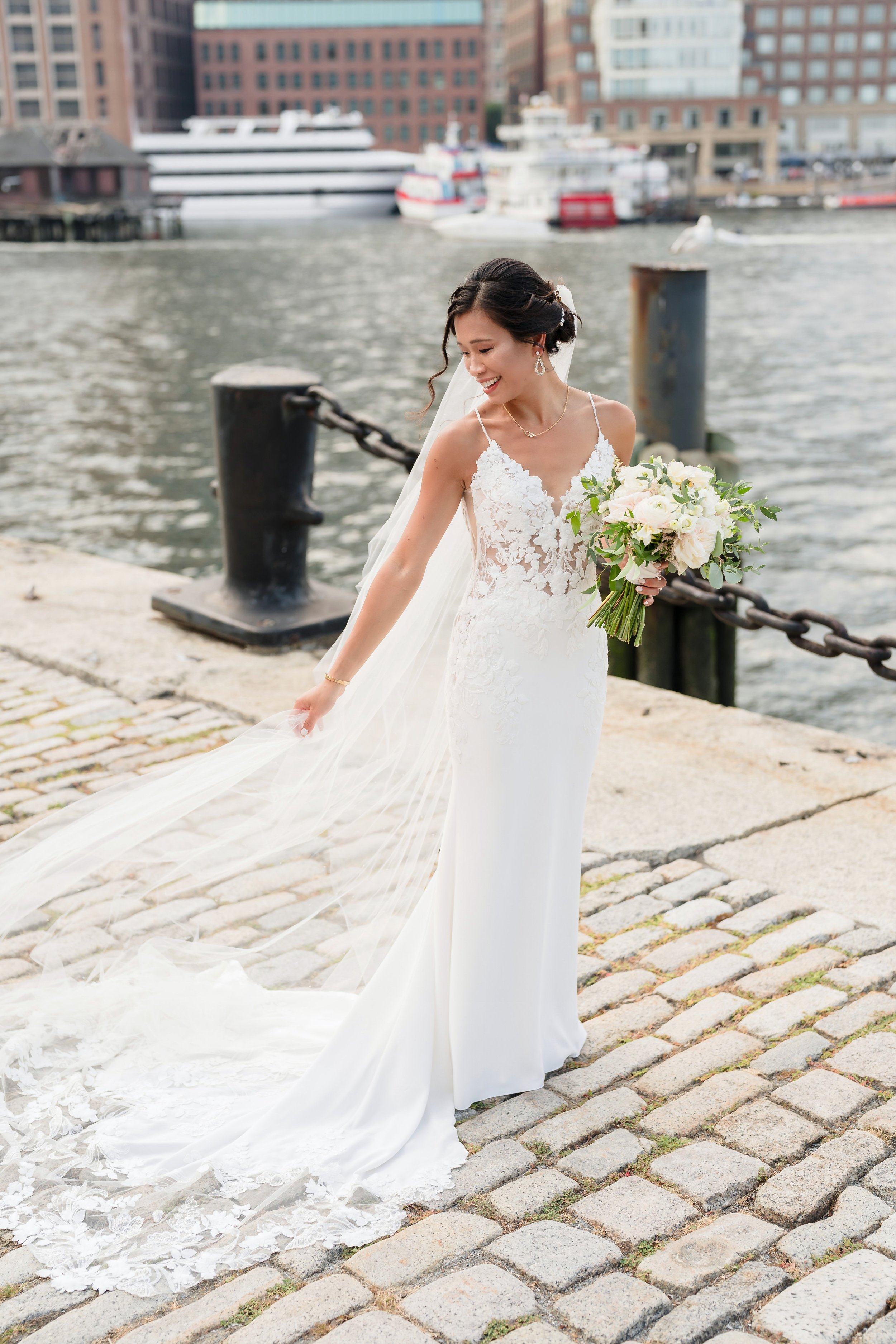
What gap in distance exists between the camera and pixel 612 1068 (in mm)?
3252

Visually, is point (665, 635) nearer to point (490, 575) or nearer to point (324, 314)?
point (490, 575)

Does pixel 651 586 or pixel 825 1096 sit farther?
pixel 825 1096

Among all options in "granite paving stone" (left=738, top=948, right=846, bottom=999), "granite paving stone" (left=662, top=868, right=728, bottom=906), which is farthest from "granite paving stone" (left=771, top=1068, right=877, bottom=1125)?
"granite paving stone" (left=662, top=868, right=728, bottom=906)

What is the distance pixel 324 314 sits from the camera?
3797cm

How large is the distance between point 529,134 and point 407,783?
272 ft

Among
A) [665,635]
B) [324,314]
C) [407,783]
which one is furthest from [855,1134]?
[324,314]

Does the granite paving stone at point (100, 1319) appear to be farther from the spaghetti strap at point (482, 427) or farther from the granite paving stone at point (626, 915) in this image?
the spaghetti strap at point (482, 427)

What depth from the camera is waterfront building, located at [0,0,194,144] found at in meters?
104

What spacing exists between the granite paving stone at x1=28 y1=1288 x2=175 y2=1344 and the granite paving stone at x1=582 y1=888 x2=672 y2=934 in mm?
1824

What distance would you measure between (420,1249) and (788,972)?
1.49 meters

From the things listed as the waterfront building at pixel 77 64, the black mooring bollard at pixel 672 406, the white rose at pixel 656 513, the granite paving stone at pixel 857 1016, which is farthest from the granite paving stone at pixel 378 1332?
the waterfront building at pixel 77 64

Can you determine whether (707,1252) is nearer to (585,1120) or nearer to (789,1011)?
(585,1120)

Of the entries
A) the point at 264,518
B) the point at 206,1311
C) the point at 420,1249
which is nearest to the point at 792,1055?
the point at 420,1249

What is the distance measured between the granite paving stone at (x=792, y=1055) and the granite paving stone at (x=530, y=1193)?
25.6 inches
